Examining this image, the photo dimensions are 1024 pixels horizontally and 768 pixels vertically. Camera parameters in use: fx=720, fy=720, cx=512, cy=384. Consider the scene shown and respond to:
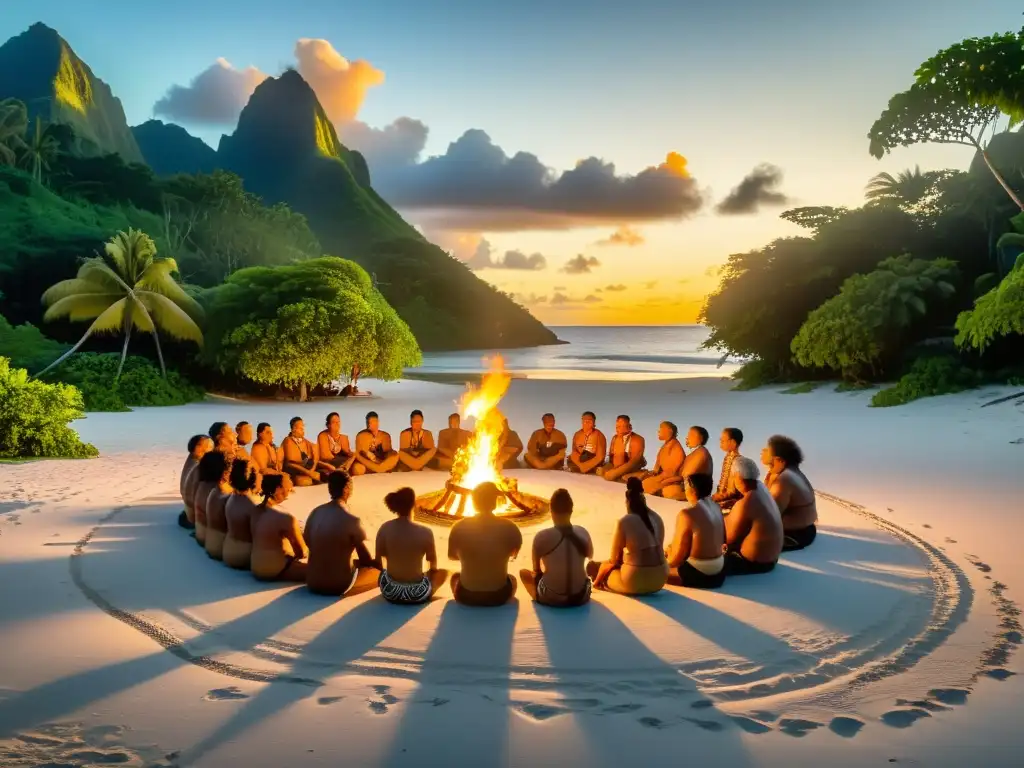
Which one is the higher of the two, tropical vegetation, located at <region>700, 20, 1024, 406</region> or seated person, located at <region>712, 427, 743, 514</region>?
tropical vegetation, located at <region>700, 20, 1024, 406</region>

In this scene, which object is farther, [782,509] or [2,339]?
[2,339]

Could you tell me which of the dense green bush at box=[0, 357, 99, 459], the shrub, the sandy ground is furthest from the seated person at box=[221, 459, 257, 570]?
the shrub

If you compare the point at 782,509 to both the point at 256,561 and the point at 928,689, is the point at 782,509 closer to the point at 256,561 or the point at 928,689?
the point at 928,689

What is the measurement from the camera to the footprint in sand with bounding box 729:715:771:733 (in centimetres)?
454

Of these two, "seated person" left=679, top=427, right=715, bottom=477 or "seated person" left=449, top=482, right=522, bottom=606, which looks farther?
"seated person" left=679, top=427, right=715, bottom=477

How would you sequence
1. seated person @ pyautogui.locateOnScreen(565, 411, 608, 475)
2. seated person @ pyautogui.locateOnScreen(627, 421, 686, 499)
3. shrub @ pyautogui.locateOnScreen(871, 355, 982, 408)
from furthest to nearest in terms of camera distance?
1. shrub @ pyautogui.locateOnScreen(871, 355, 982, 408)
2. seated person @ pyautogui.locateOnScreen(565, 411, 608, 475)
3. seated person @ pyautogui.locateOnScreen(627, 421, 686, 499)

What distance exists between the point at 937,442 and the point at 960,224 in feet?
66.5

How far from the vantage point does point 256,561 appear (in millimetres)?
7371

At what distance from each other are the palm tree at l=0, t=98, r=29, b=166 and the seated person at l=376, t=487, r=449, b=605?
2803 inches

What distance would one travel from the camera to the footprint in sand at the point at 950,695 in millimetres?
4879

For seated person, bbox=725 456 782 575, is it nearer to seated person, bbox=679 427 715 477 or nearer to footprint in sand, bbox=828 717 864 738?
seated person, bbox=679 427 715 477

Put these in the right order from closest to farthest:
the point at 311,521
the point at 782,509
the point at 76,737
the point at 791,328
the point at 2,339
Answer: the point at 76,737 < the point at 311,521 < the point at 782,509 < the point at 2,339 < the point at 791,328

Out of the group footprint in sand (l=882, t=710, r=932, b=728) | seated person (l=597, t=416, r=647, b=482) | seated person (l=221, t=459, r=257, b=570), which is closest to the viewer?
footprint in sand (l=882, t=710, r=932, b=728)

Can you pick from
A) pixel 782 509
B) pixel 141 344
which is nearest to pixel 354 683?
pixel 782 509
